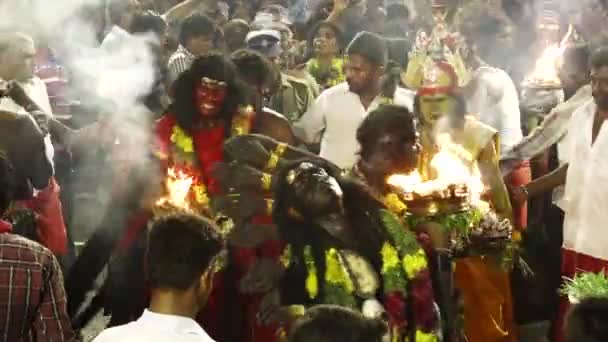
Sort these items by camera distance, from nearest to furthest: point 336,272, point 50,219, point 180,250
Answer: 1. point 180,250
2. point 336,272
3. point 50,219

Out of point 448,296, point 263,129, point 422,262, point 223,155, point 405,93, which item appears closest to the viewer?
point 422,262

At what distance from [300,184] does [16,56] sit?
2896 millimetres

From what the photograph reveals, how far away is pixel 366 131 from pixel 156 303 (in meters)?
1.86

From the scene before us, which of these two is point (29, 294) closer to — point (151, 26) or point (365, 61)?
point (365, 61)

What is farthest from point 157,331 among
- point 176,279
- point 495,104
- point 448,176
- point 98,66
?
point 98,66

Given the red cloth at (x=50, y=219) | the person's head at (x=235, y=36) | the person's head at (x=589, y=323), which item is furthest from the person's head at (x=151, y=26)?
the person's head at (x=589, y=323)

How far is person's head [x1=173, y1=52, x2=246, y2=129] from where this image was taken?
19.1 feet

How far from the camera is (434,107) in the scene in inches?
234

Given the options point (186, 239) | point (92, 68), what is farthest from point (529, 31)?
point (186, 239)

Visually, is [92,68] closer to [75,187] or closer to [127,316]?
[75,187]

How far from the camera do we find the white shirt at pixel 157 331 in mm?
3213

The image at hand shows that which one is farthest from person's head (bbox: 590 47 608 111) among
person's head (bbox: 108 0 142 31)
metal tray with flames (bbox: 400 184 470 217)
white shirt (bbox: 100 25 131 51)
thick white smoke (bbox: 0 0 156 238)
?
person's head (bbox: 108 0 142 31)

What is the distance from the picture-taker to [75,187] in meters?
8.21

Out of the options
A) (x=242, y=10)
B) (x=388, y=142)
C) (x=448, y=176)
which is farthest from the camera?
(x=242, y=10)
